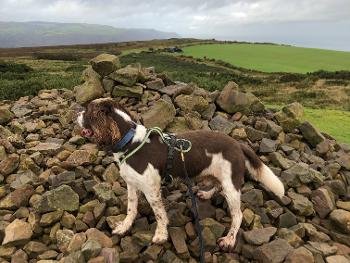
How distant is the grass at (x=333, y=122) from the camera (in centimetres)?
1388

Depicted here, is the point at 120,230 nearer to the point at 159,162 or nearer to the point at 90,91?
the point at 159,162

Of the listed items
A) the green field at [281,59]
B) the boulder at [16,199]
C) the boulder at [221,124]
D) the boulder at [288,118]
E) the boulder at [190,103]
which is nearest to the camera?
the boulder at [16,199]

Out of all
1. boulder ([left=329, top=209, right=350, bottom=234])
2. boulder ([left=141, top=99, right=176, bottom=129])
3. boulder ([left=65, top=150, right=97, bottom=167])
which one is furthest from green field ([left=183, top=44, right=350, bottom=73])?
boulder ([left=65, top=150, right=97, bottom=167])

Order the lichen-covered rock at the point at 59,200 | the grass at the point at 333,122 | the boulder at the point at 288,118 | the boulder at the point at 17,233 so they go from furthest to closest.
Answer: the grass at the point at 333,122
the boulder at the point at 288,118
the lichen-covered rock at the point at 59,200
the boulder at the point at 17,233

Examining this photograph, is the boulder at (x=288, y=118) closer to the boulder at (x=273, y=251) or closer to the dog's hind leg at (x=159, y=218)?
the boulder at (x=273, y=251)

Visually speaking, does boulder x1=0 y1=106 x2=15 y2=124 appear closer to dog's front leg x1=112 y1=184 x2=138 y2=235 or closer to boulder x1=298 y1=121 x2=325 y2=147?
dog's front leg x1=112 y1=184 x2=138 y2=235

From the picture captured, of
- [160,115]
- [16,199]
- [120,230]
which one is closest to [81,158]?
[16,199]

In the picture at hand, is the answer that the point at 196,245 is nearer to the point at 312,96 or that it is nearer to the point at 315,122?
the point at 315,122

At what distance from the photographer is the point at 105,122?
618 cm

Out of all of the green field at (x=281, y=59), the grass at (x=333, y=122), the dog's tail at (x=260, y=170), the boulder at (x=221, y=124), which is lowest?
the green field at (x=281, y=59)

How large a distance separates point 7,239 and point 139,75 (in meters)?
5.54

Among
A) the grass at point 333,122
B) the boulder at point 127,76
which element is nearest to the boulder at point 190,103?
the boulder at point 127,76

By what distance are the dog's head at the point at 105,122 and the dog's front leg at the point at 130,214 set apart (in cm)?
103

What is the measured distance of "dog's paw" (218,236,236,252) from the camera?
22.3 feet
